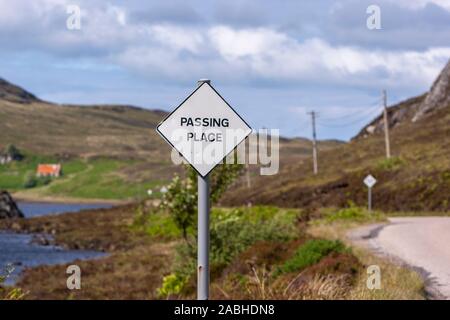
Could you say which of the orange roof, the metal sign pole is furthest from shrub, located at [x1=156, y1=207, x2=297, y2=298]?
the orange roof

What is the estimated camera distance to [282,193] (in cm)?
6988

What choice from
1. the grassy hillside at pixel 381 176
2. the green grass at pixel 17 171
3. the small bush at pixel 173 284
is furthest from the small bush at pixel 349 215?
the green grass at pixel 17 171

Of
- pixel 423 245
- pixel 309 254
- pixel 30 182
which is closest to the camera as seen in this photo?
pixel 309 254

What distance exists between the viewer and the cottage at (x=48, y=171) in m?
180

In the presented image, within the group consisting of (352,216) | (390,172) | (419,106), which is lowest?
(352,216)

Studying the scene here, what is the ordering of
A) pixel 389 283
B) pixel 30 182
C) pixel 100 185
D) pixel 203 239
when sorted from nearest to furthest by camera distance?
pixel 203 239
pixel 389 283
pixel 100 185
pixel 30 182

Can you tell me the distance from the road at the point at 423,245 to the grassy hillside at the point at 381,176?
16.5m

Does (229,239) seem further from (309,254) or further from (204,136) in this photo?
(204,136)

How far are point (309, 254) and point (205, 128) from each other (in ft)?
38.6

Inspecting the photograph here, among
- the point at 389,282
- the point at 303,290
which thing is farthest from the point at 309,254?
the point at 303,290

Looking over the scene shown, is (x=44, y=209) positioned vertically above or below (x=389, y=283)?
above

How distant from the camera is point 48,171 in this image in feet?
594

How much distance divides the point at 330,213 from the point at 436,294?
2673cm

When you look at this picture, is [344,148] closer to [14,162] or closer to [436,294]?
[436,294]
